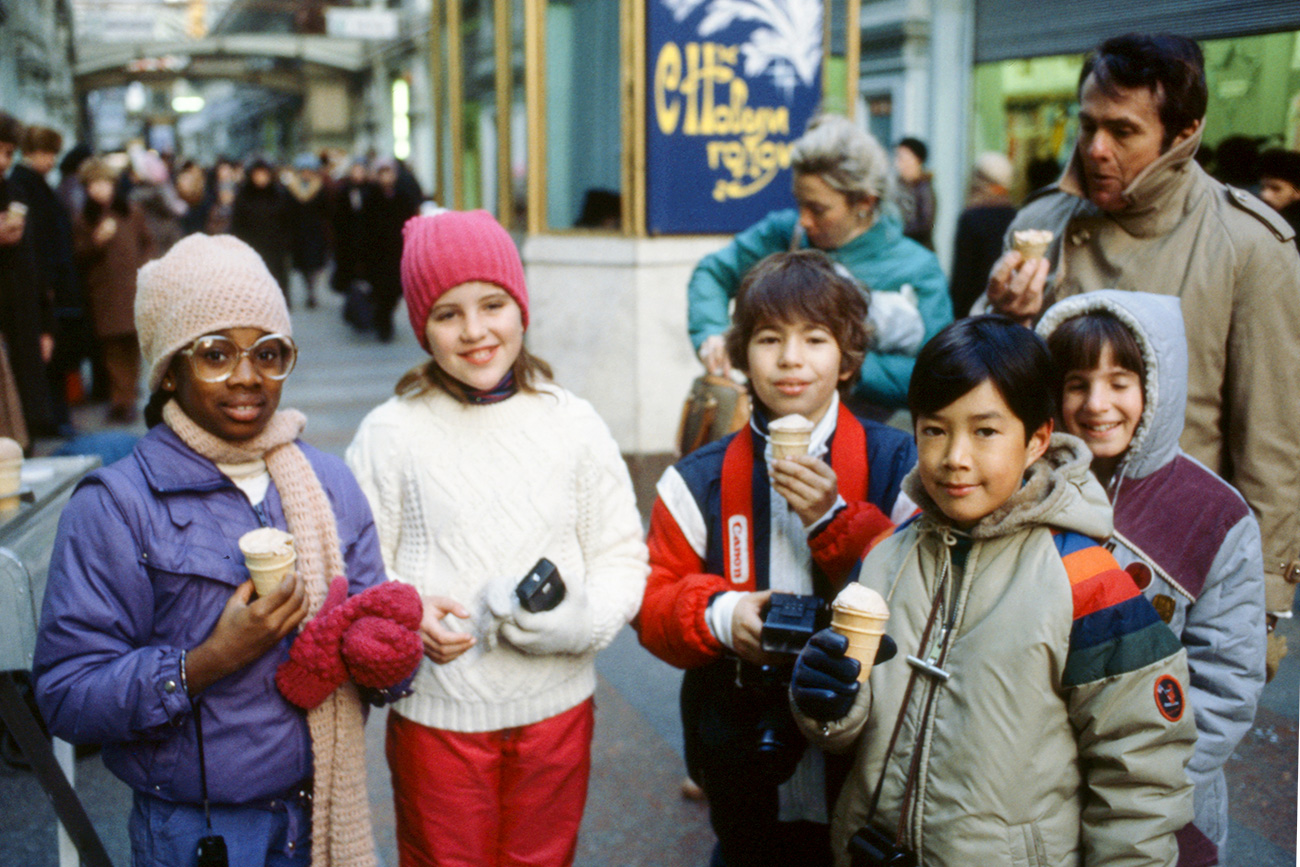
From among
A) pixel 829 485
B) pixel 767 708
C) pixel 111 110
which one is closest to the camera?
pixel 829 485

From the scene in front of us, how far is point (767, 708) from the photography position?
2.37m

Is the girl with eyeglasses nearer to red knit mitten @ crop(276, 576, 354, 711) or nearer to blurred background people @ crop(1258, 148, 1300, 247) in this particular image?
red knit mitten @ crop(276, 576, 354, 711)

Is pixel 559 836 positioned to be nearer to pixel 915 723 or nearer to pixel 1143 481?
pixel 915 723

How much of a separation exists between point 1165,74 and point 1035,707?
1598mm

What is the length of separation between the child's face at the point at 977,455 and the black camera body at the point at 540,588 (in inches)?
32.0

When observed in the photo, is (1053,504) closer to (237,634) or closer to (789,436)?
(789,436)

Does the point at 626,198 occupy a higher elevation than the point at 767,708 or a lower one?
higher

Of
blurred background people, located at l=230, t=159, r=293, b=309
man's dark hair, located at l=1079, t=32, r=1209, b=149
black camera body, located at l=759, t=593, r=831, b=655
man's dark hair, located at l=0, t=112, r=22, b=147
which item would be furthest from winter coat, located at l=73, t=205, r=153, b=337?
man's dark hair, located at l=1079, t=32, r=1209, b=149

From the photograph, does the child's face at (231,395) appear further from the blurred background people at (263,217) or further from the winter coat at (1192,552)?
the blurred background people at (263,217)

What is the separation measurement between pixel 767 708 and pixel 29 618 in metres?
1.63

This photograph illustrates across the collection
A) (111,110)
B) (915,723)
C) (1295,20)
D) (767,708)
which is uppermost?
(111,110)

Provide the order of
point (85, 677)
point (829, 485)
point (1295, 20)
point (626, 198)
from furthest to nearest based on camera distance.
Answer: point (626, 198) < point (1295, 20) < point (829, 485) < point (85, 677)

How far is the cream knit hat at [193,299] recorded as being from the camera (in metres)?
2.06

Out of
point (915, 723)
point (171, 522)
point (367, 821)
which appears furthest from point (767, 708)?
point (171, 522)
